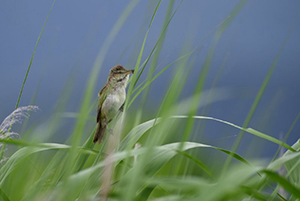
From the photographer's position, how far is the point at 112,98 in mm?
1541

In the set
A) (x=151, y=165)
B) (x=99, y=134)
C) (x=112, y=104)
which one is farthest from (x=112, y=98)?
(x=151, y=165)

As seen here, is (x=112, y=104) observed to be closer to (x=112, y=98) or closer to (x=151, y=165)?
(x=112, y=98)

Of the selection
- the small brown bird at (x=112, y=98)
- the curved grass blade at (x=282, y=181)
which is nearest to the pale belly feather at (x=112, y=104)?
the small brown bird at (x=112, y=98)

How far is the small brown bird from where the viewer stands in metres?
1.52

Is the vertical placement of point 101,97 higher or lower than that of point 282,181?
lower

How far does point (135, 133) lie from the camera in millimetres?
1025

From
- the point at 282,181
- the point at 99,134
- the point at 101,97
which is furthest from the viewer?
the point at 101,97

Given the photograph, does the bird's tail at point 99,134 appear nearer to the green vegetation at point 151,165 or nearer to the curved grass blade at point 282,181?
the green vegetation at point 151,165

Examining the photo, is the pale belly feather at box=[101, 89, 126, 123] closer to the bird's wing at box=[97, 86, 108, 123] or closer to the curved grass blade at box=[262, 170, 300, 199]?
the bird's wing at box=[97, 86, 108, 123]

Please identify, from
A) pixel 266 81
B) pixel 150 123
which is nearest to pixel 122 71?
pixel 150 123

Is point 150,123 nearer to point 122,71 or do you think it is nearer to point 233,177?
point 233,177

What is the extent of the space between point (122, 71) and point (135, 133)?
25.4 inches

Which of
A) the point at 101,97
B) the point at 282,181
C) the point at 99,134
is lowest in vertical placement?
the point at 99,134

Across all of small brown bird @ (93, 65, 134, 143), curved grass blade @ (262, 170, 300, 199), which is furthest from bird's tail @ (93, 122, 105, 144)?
curved grass blade @ (262, 170, 300, 199)
